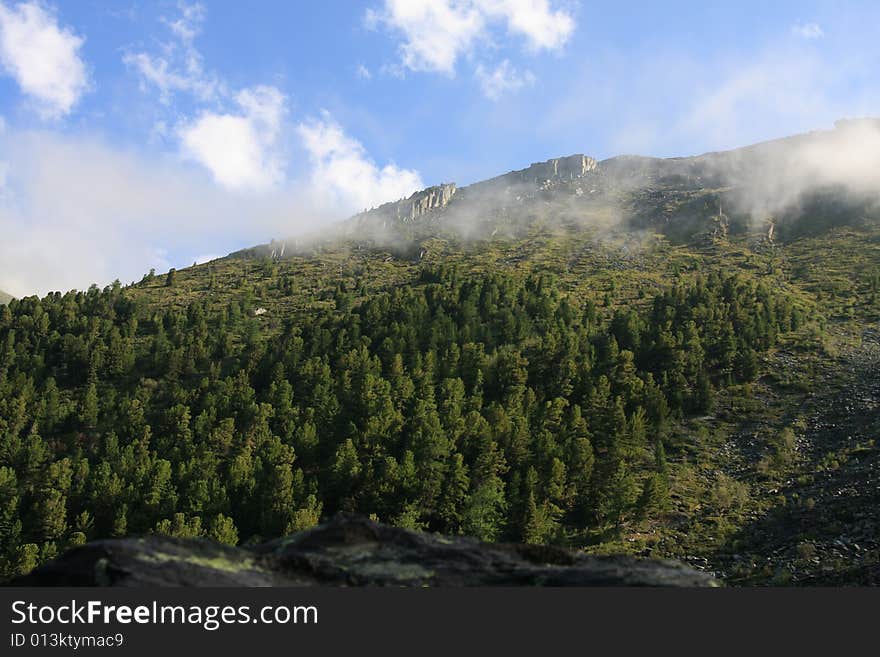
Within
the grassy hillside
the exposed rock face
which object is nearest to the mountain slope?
the grassy hillside

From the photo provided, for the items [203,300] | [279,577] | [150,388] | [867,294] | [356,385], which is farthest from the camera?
[203,300]

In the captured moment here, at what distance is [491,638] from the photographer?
393 inches

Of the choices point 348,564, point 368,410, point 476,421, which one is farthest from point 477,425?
point 348,564

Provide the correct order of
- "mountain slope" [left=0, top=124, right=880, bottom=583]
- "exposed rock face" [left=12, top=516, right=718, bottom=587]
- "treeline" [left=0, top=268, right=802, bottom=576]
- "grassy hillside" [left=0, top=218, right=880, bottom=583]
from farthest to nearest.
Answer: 1. "treeline" [left=0, top=268, right=802, bottom=576]
2. "mountain slope" [left=0, top=124, right=880, bottom=583]
3. "grassy hillside" [left=0, top=218, right=880, bottom=583]
4. "exposed rock face" [left=12, top=516, right=718, bottom=587]

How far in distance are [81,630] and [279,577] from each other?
3.05 meters

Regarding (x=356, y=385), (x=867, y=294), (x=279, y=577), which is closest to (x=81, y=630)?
(x=279, y=577)

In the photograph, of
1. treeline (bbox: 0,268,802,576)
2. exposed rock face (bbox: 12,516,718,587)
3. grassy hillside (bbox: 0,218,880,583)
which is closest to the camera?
exposed rock face (bbox: 12,516,718,587)

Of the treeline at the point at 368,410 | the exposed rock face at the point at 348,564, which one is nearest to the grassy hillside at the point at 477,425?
the treeline at the point at 368,410

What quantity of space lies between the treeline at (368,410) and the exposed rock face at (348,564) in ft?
172

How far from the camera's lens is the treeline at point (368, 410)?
234 ft

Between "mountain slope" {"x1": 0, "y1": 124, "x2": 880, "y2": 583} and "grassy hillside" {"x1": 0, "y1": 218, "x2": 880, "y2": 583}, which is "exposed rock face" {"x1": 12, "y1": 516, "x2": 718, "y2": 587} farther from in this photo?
"grassy hillside" {"x1": 0, "y1": 218, "x2": 880, "y2": 583}

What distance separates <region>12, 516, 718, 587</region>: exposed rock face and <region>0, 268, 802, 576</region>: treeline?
52535 mm

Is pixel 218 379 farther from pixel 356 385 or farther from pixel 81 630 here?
pixel 81 630

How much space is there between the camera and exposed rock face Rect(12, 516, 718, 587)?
10.2 meters
